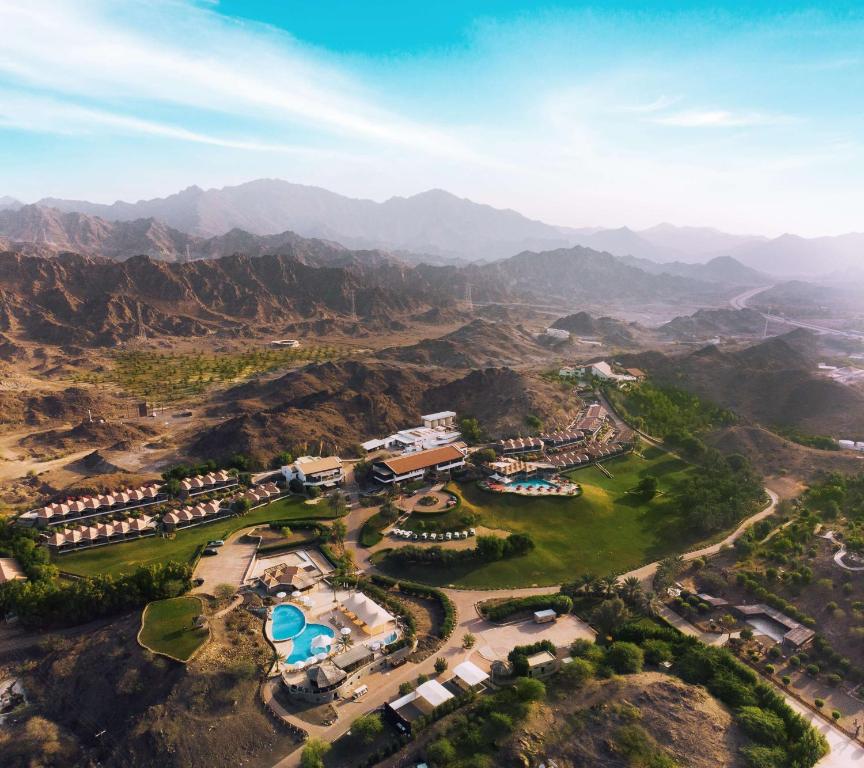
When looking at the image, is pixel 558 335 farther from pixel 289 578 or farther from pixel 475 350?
pixel 289 578

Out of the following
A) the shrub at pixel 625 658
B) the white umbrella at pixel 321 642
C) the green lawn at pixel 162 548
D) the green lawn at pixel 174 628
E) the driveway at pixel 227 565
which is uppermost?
the shrub at pixel 625 658

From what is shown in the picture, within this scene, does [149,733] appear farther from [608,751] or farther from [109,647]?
[608,751]

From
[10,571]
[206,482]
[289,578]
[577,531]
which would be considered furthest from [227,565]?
[577,531]

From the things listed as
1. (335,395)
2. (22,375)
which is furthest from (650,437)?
(22,375)

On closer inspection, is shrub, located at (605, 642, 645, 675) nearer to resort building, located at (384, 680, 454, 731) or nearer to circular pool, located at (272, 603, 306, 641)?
resort building, located at (384, 680, 454, 731)

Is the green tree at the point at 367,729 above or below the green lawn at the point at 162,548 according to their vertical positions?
above

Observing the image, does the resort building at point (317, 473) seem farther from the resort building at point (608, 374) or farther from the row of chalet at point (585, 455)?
the resort building at point (608, 374)

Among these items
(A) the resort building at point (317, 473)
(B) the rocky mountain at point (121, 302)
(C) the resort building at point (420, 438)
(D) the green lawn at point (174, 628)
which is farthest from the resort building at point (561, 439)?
(B) the rocky mountain at point (121, 302)
